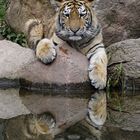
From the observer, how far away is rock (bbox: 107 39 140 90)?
24.8 feet

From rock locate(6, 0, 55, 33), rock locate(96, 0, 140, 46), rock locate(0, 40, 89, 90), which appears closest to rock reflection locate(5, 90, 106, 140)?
rock locate(0, 40, 89, 90)

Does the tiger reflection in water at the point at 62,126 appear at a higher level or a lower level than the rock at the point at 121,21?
lower

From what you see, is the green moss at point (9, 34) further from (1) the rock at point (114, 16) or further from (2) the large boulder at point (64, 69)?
Answer: (2) the large boulder at point (64, 69)

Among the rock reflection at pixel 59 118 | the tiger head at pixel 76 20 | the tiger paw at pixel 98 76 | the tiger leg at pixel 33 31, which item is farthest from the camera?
the tiger leg at pixel 33 31

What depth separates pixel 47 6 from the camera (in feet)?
29.9

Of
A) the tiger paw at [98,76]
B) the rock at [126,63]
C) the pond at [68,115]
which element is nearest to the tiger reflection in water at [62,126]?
the pond at [68,115]

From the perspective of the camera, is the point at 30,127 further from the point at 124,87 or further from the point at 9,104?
the point at 124,87

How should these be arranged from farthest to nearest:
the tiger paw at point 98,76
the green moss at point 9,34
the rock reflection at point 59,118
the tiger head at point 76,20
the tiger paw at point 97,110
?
1. the green moss at point 9,34
2. the tiger head at point 76,20
3. the tiger paw at point 98,76
4. the tiger paw at point 97,110
5. the rock reflection at point 59,118

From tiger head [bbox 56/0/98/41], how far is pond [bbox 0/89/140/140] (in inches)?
29.4

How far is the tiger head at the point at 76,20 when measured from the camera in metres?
7.42

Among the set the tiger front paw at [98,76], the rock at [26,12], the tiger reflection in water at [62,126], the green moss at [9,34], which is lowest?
the tiger reflection in water at [62,126]

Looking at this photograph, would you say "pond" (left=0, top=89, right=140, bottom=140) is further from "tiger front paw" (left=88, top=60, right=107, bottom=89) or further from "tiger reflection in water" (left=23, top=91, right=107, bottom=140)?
"tiger front paw" (left=88, top=60, right=107, bottom=89)

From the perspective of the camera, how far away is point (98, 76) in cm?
727

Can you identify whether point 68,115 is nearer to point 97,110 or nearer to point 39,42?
point 97,110
